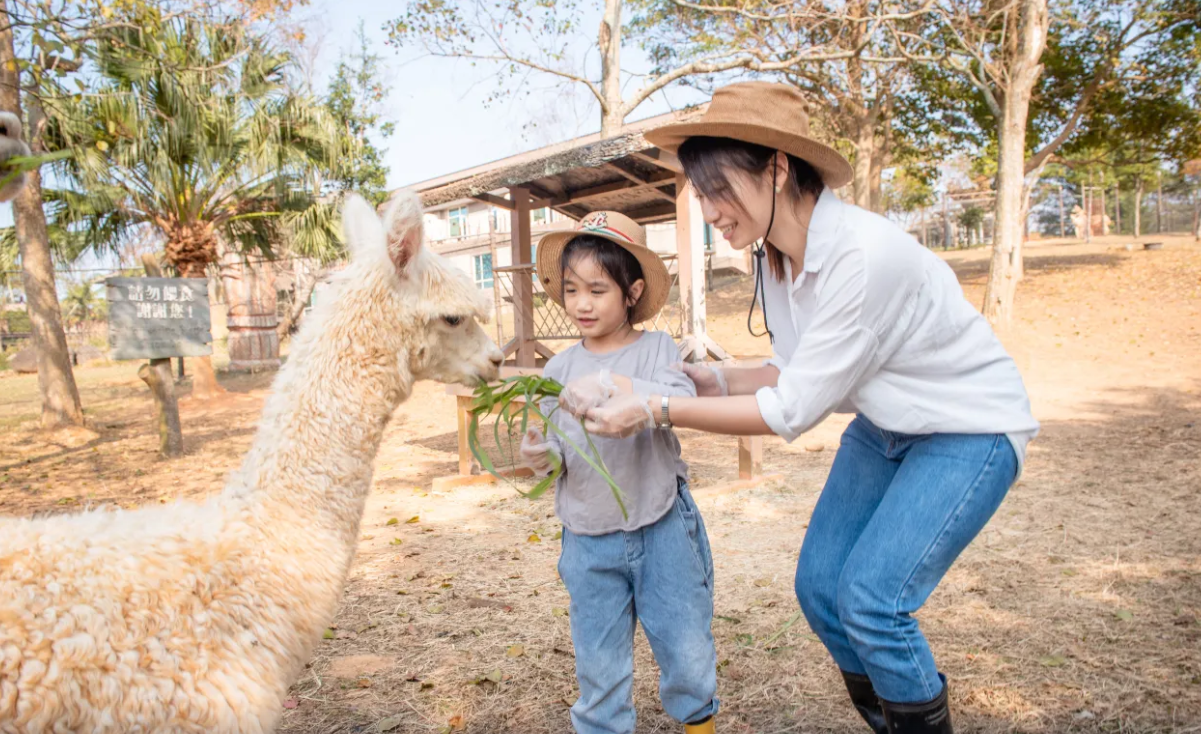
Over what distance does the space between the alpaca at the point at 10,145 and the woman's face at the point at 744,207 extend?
1980 millimetres

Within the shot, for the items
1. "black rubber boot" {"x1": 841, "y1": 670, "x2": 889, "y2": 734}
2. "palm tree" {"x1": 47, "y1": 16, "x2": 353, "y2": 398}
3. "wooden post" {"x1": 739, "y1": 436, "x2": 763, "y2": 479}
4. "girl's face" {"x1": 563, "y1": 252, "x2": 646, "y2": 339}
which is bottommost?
"wooden post" {"x1": 739, "y1": 436, "x2": 763, "y2": 479}

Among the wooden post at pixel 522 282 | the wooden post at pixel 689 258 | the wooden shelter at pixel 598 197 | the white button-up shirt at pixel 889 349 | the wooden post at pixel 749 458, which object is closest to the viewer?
the white button-up shirt at pixel 889 349

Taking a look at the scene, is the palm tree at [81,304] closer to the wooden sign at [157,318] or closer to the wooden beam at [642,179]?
→ the wooden sign at [157,318]

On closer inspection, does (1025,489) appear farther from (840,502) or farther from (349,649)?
(349,649)

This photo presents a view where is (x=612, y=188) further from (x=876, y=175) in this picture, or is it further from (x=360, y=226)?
(x=876, y=175)

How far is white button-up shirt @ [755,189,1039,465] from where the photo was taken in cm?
181

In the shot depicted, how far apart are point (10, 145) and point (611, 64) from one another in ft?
44.3

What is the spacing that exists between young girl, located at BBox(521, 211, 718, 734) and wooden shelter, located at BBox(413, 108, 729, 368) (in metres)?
4.07

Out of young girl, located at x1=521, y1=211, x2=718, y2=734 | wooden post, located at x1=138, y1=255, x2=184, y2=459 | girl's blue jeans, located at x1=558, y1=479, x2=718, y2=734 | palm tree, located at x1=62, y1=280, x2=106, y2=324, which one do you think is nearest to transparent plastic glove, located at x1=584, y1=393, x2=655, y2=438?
young girl, located at x1=521, y1=211, x2=718, y2=734

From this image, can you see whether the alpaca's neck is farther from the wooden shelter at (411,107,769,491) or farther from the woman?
the wooden shelter at (411,107,769,491)

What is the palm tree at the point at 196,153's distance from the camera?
38.5 feet

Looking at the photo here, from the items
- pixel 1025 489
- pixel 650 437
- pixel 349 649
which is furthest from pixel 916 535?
pixel 1025 489

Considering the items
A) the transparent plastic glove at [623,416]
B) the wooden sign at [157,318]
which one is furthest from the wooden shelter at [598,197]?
the transparent plastic glove at [623,416]

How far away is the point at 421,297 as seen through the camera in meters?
2.12
